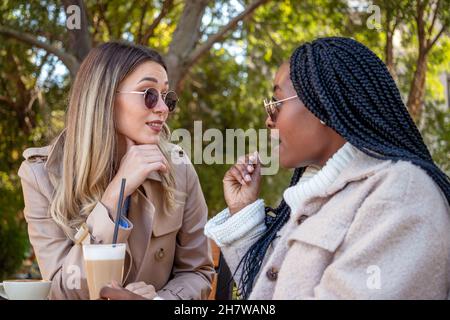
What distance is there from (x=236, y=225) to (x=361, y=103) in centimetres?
81

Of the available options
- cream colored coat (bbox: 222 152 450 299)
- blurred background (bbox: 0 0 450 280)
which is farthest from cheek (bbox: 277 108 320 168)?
blurred background (bbox: 0 0 450 280)

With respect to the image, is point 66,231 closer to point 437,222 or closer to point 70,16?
point 437,222

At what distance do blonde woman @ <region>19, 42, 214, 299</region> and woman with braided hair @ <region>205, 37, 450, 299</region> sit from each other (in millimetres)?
450

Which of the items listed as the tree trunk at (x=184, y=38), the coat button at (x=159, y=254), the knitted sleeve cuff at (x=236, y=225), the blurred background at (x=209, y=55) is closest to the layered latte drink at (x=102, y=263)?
the knitted sleeve cuff at (x=236, y=225)

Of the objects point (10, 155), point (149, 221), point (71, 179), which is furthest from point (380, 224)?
point (10, 155)

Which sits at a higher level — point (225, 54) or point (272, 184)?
point (225, 54)

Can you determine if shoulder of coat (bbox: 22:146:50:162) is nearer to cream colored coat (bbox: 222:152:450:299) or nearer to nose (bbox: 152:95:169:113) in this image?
nose (bbox: 152:95:169:113)

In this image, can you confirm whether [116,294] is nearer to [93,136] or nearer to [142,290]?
[142,290]

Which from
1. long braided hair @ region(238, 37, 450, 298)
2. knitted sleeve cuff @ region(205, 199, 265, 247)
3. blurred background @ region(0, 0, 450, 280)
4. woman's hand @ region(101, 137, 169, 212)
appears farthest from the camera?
blurred background @ region(0, 0, 450, 280)

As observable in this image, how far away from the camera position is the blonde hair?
324 cm

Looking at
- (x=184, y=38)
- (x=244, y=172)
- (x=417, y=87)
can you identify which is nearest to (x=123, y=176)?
(x=244, y=172)

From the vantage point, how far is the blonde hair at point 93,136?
3.24m
